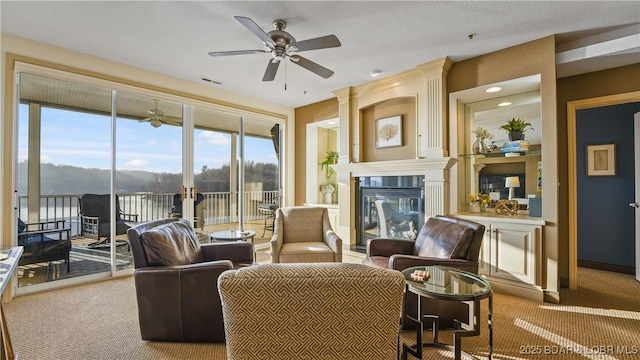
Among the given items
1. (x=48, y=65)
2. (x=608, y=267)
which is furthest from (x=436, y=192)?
(x=48, y=65)

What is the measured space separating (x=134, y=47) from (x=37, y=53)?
3.18ft

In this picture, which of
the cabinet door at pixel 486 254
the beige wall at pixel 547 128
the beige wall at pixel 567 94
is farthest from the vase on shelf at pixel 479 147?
the cabinet door at pixel 486 254

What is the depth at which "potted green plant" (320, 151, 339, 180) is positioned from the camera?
18.4 feet

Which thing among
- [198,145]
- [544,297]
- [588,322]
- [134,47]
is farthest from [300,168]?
[588,322]

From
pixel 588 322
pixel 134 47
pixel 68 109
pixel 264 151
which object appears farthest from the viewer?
pixel 264 151

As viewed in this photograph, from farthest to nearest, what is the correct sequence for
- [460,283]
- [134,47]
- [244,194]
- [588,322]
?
[244,194]
[134,47]
[588,322]
[460,283]

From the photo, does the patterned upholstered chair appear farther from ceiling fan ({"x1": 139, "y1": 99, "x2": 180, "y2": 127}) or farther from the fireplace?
ceiling fan ({"x1": 139, "y1": 99, "x2": 180, "y2": 127})

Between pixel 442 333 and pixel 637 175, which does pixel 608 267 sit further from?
pixel 442 333

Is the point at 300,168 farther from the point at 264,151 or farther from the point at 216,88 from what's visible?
the point at 216,88

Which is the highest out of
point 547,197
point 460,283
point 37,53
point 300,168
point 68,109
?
point 37,53

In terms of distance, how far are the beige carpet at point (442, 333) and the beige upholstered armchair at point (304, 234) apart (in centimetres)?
126

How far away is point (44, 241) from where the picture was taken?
11.2 feet

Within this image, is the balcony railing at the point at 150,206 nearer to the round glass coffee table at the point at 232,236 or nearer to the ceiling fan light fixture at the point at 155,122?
the ceiling fan light fixture at the point at 155,122

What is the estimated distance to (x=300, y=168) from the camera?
582 centimetres
